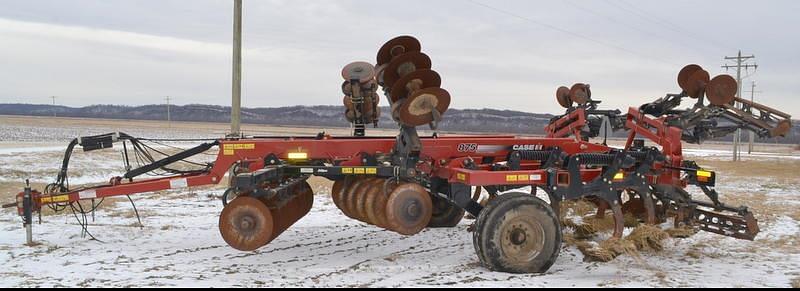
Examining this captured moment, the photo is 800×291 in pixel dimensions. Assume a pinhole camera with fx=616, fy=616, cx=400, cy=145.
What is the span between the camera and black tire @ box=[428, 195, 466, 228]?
9.38 meters

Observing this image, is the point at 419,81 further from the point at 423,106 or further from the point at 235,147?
the point at 235,147

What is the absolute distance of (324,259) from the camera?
23.7ft

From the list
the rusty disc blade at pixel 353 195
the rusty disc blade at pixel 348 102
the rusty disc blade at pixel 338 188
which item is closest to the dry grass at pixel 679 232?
the rusty disc blade at pixel 353 195

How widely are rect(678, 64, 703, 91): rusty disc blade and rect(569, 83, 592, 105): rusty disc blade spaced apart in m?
1.58

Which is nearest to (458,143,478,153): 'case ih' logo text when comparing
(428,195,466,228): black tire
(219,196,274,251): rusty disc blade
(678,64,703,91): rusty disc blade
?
(428,195,466,228): black tire

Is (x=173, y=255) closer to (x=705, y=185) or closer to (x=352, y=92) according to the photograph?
(x=352, y=92)

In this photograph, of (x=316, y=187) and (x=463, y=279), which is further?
(x=316, y=187)

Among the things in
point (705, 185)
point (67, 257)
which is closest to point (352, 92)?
point (67, 257)

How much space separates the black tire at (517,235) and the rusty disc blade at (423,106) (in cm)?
118

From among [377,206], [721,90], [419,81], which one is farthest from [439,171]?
[721,90]

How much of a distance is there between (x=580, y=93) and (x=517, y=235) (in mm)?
3866

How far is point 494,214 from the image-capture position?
21.3 feet

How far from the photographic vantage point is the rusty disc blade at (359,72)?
7.70 meters

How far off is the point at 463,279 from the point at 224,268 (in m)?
2.55
